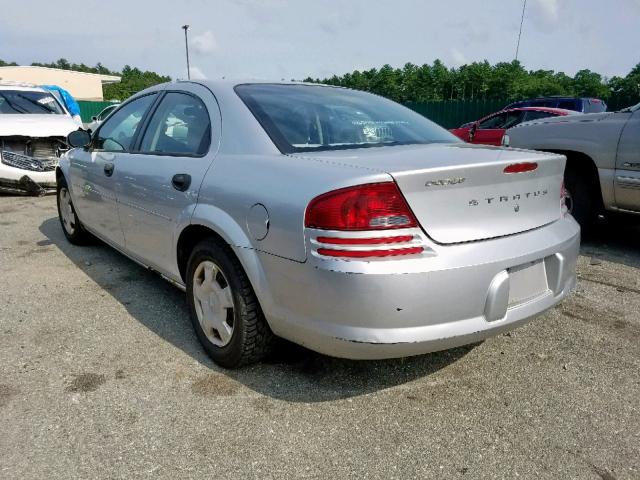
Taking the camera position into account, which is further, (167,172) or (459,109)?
(459,109)

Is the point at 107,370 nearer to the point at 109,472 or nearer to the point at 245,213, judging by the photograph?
the point at 109,472

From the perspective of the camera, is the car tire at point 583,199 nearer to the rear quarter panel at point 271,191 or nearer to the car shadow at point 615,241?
the car shadow at point 615,241

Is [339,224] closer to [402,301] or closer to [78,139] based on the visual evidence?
[402,301]

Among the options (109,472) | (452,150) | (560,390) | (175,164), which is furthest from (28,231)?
(560,390)

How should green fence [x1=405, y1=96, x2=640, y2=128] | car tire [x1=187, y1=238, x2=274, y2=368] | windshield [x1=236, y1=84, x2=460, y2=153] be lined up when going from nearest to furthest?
1. car tire [x1=187, y1=238, x2=274, y2=368]
2. windshield [x1=236, y1=84, x2=460, y2=153]
3. green fence [x1=405, y1=96, x2=640, y2=128]

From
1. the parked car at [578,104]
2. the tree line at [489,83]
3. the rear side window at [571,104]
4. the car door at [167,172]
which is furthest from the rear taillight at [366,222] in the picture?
the tree line at [489,83]

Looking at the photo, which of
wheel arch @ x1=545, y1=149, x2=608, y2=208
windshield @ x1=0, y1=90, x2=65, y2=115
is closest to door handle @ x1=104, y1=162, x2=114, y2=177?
wheel arch @ x1=545, y1=149, x2=608, y2=208

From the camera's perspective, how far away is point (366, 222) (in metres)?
1.97

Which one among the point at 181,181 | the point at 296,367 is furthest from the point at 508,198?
the point at 181,181

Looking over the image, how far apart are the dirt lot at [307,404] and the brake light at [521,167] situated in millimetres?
1056

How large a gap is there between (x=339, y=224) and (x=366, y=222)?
0.10m

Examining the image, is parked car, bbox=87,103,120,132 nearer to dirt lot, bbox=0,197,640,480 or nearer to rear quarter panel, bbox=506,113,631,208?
dirt lot, bbox=0,197,640,480

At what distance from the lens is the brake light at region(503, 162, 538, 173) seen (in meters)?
2.26

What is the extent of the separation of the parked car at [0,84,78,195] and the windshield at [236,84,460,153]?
6.17m
